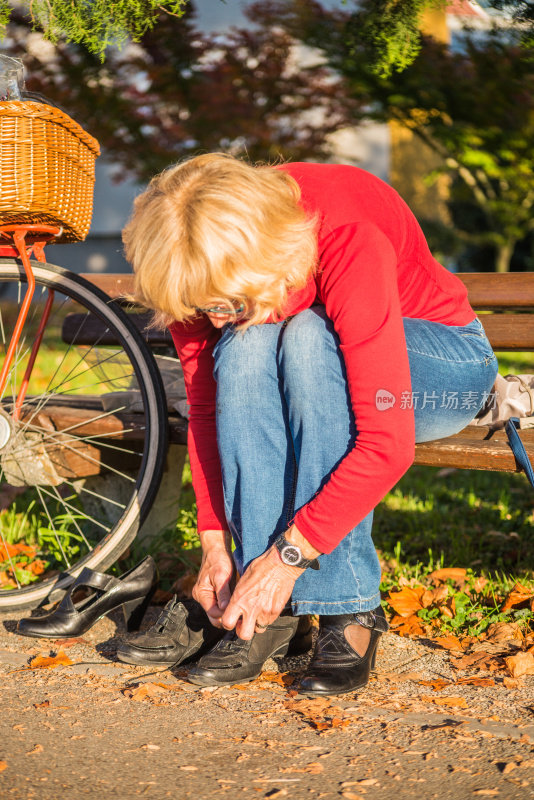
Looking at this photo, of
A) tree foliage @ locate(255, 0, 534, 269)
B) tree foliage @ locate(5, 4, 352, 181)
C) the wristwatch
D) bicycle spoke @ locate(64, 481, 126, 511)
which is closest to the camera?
the wristwatch

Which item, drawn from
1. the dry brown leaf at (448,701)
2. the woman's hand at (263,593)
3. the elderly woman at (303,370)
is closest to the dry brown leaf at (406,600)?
the elderly woman at (303,370)

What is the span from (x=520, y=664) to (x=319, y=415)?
2.43 feet

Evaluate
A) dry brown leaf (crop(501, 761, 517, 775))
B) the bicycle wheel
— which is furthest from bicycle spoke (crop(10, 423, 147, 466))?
dry brown leaf (crop(501, 761, 517, 775))

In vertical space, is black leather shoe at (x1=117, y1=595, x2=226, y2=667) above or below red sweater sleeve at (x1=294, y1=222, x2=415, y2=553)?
below

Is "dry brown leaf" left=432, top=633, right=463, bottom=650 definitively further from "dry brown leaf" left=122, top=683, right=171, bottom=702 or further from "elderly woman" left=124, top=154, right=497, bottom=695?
"dry brown leaf" left=122, top=683, right=171, bottom=702

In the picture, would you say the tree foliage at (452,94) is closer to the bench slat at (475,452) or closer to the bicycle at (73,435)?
the bicycle at (73,435)

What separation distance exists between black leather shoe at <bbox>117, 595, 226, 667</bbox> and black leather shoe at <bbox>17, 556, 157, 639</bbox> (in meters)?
0.18

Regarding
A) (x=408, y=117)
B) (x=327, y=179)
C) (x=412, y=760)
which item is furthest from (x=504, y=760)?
(x=408, y=117)

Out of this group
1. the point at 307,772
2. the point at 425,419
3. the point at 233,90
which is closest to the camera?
the point at 307,772

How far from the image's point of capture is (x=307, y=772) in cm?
148

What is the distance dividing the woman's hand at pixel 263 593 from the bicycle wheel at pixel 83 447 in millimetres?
717

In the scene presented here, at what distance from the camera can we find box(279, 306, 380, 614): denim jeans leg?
5.88 feet

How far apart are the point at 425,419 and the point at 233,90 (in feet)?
23.2

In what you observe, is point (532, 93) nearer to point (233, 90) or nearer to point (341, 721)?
point (233, 90)
